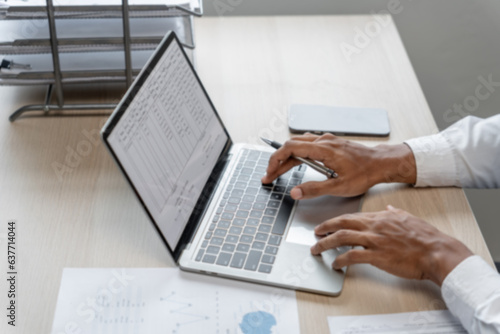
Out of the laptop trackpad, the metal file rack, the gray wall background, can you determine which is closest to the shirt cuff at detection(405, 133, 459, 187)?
the laptop trackpad

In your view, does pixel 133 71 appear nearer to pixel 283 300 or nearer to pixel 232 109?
pixel 232 109

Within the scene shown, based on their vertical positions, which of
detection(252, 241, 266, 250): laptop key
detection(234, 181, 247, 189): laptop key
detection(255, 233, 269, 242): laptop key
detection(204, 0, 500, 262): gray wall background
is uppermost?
detection(204, 0, 500, 262): gray wall background

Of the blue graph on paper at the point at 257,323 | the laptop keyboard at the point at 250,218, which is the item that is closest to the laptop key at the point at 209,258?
the laptop keyboard at the point at 250,218

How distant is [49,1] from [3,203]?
0.38 metres

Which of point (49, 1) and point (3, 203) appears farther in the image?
point (49, 1)

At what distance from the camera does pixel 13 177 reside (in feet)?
3.39

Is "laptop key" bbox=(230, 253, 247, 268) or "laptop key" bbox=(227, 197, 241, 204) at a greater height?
"laptop key" bbox=(227, 197, 241, 204)

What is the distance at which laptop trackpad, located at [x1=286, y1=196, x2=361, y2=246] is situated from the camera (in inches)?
36.5

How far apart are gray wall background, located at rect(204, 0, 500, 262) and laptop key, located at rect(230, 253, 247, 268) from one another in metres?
1.00

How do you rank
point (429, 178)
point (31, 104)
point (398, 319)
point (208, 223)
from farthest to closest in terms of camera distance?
1. point (31, 104)
2. point (429, 178)
3. point (208, 223)
4. point (398, 319)

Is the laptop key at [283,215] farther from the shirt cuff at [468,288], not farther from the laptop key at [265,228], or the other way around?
the shirt cuff at [468,288]

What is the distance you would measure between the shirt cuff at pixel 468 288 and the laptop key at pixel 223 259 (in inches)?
11.8

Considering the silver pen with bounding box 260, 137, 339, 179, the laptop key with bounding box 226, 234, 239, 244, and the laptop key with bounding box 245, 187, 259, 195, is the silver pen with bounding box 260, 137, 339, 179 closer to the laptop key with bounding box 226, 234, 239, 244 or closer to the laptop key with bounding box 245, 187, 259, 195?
the laptop key with bounding box 245, 187, 259, 195

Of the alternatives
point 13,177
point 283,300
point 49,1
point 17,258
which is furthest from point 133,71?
point 283,300
